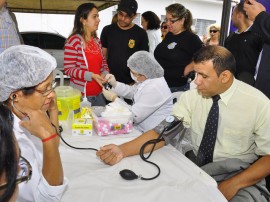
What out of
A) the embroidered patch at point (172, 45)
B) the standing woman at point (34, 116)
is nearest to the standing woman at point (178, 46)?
the embroidered patch at point (172, 45)

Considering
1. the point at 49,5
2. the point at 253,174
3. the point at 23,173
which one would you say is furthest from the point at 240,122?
the point at 49,5

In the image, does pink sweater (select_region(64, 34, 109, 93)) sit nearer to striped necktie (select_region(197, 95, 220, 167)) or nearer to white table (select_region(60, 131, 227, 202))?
white table (select_region(60, 131, 227, 202))

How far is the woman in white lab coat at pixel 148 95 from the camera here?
6.67 ft

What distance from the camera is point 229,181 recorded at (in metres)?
1.39

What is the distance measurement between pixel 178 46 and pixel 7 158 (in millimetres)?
2498

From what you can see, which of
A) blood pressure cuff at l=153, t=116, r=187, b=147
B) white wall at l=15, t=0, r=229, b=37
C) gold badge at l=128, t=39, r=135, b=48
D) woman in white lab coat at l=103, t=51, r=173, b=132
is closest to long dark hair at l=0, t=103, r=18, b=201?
blood pressure cuff at l=153, t=116, r=187, b=147

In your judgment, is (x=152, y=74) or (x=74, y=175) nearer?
(x=74, y=175)

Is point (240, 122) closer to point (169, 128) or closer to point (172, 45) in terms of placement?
point (169, 128)

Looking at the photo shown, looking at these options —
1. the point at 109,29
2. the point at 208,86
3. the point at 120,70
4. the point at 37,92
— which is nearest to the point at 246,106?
the point at 208,86

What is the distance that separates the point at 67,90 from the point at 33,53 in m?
0.76

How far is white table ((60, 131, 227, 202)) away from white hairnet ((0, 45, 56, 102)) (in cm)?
44

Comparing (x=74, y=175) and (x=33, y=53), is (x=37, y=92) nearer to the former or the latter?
(x=33, y=53)

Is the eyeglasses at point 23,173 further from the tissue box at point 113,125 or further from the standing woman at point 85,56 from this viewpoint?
the standing woman at point 85,56

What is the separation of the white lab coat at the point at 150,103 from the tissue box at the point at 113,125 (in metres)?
0.31
